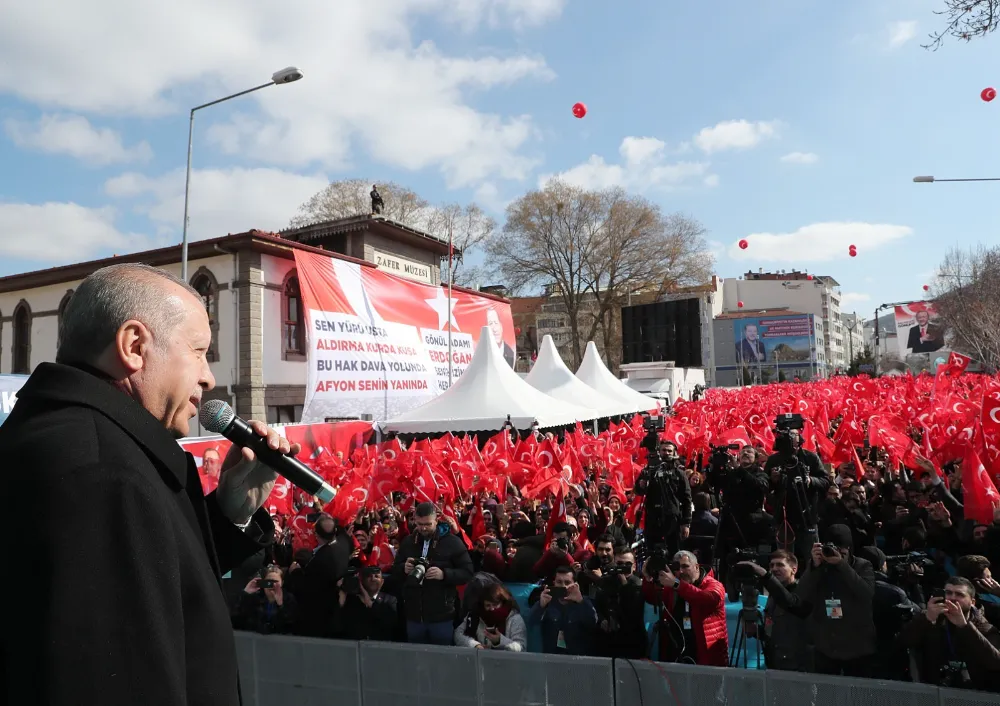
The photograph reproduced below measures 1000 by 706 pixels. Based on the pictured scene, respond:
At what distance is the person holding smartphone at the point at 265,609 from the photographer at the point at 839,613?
157 inches

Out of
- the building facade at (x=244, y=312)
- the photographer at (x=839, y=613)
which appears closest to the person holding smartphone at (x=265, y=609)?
the photographer at (x=839, y=613)

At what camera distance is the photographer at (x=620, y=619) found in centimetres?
571

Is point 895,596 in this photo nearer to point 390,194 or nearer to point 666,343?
point 390,194

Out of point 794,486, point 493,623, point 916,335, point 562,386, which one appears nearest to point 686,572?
point 493,623

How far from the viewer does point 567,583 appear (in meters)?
6.03

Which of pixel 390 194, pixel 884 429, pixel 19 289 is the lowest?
pixel 884 429

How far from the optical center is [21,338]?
25.1 meters

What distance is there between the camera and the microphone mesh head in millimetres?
1981

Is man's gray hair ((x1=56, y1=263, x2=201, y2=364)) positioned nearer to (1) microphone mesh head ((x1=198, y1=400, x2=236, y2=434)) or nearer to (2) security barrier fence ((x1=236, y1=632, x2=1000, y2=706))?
(1) microphone mesh head ((x1=198, y1=400, x2=236, y2=434))

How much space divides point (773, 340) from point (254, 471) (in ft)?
319

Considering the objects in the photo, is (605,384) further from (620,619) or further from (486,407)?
(620,619)

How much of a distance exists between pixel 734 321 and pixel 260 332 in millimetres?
81234

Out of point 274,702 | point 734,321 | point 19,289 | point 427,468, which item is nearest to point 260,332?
point 19,289

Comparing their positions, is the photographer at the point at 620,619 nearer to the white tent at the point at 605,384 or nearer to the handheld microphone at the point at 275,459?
the handheld microphone at the point at 275,459
